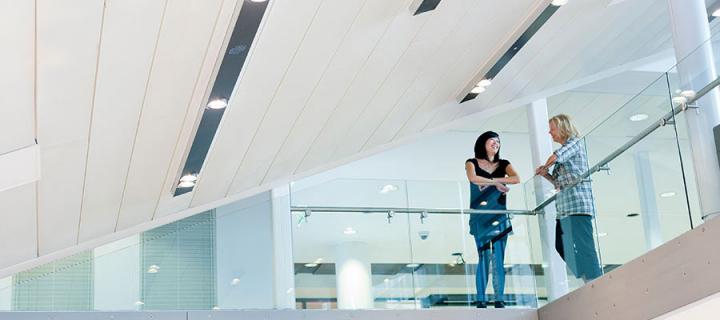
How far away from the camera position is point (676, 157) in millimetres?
5289

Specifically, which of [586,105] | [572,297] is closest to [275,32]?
[572,297]

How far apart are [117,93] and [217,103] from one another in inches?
29.6

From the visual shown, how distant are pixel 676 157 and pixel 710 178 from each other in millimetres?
359

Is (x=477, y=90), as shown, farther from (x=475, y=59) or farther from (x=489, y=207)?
(x=489, y=207)

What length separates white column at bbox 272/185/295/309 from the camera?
281 inches

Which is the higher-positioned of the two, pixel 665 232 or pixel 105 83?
pixel 105 83

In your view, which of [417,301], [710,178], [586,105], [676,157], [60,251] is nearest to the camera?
[710,178]

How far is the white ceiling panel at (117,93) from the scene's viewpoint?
3.56 metres

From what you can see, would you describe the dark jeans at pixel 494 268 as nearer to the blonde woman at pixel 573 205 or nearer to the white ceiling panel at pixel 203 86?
the blonde woman at pixel 573 205

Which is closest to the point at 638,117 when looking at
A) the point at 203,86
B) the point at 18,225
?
the point at 203,86

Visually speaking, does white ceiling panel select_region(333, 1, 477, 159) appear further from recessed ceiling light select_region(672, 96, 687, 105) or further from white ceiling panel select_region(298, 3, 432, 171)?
recessed ceiling light select_region(672, 96, 687, 105)

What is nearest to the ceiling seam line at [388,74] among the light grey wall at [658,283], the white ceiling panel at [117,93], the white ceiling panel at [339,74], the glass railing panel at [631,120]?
the white ceiling panel at [339,74]

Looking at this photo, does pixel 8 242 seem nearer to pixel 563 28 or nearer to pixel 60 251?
pixel 60 251

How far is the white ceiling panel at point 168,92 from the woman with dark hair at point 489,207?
7.80 feet
